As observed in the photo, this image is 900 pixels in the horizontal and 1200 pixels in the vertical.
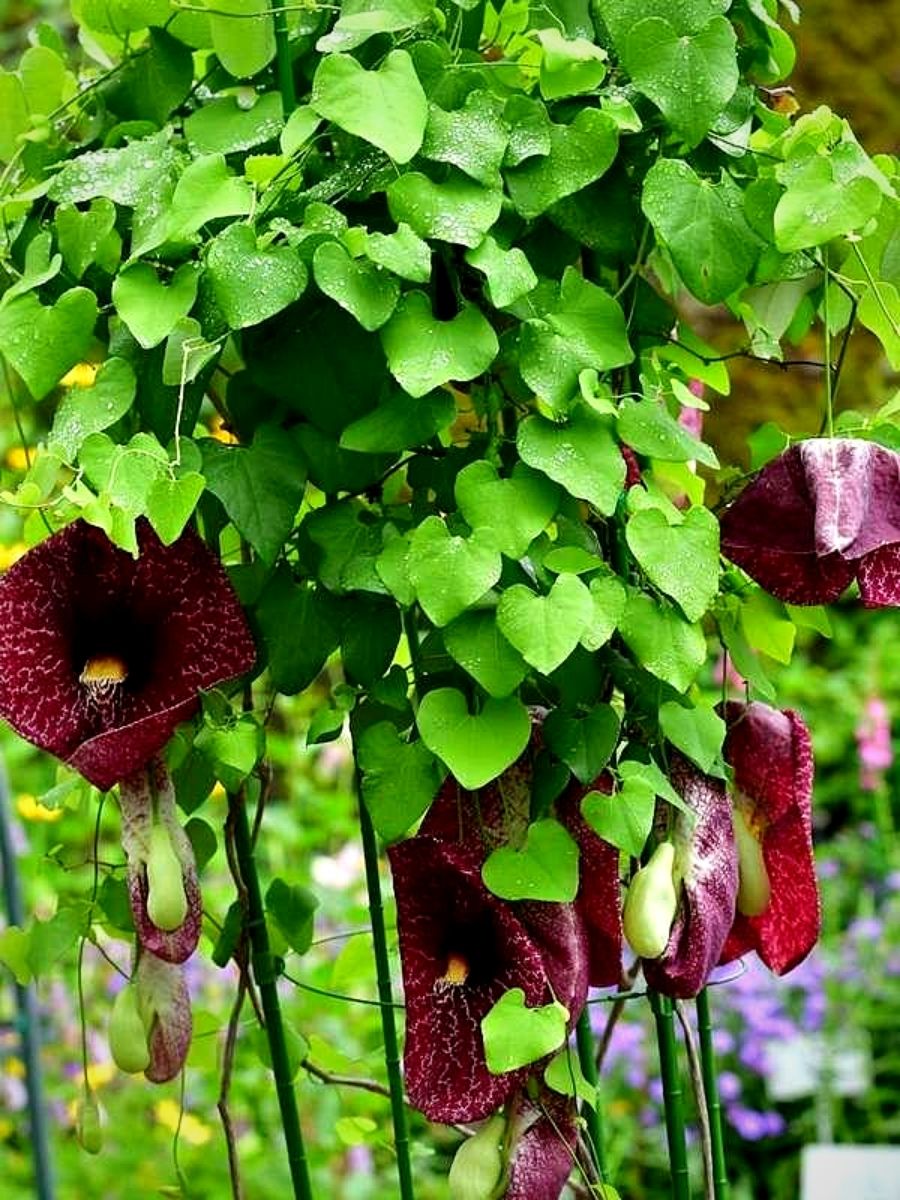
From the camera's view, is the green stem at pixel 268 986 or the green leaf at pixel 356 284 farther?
the green stem at pixel 268 986

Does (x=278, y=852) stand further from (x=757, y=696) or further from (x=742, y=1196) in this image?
(x=757, y=696)

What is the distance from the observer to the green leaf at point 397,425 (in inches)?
31.3

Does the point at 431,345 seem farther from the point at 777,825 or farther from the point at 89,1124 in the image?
the point at 89,1124

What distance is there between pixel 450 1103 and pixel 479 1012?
4 cm

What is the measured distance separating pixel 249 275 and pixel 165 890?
26 cm

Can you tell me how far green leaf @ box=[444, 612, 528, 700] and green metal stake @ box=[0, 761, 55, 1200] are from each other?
2.94ft

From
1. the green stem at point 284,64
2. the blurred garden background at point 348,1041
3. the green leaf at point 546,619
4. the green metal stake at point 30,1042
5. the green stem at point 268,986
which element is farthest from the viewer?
the blurred garden background at point 348,1041

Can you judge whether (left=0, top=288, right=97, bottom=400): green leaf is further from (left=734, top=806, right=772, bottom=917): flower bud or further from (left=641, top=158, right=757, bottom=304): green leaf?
(left=734, top=806, right=772, bottom=917): flower bud

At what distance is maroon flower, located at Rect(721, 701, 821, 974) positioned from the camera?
901 mm

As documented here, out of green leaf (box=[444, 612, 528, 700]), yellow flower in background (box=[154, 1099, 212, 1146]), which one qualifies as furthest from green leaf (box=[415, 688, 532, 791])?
yellow flower in background (box=[154, 1099, 212, 1146])

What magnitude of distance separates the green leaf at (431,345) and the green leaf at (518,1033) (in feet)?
0.81

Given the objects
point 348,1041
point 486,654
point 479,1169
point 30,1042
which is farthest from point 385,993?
point 348,1041

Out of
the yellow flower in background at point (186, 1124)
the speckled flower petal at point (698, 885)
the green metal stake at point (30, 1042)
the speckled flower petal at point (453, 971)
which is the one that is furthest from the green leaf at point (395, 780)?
the yellow flower in background at point (186, 1124)

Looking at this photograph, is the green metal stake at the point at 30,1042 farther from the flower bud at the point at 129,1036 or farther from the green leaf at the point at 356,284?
the green leaf at the point at 356,284
